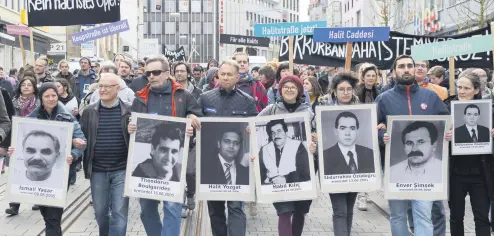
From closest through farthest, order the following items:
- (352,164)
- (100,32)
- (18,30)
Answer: (352,164) → (100,32) → (18,30)

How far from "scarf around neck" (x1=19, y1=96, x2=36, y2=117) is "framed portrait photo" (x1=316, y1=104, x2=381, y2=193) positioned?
4618 mm

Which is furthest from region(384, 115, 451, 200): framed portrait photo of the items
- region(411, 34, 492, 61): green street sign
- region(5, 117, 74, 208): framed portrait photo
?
region(5, 117, 74, 208): framed portrait photo

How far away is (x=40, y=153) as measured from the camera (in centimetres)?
613

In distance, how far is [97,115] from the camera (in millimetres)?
6312

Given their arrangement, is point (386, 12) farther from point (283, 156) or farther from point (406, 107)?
point (283, 156)

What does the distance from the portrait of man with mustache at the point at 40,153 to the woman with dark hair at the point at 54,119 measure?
13cm

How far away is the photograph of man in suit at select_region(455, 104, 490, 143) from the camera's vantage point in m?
6.35

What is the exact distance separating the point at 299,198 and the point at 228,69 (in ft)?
4.82

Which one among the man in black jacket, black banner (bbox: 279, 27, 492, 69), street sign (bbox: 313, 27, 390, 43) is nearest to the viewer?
the man in black jacket

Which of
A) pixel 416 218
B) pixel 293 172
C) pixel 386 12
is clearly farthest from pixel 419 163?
pixel 386 12

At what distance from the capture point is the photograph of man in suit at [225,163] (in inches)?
246

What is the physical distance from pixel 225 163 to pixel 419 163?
1.80 metres

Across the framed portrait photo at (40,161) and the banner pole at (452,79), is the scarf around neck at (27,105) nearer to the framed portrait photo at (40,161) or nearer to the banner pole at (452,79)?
the framed portrait photo at (40,161)

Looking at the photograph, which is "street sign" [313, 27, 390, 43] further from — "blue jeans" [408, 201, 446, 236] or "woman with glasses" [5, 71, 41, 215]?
"woman with glasses" [5, 71, 41, 215]
